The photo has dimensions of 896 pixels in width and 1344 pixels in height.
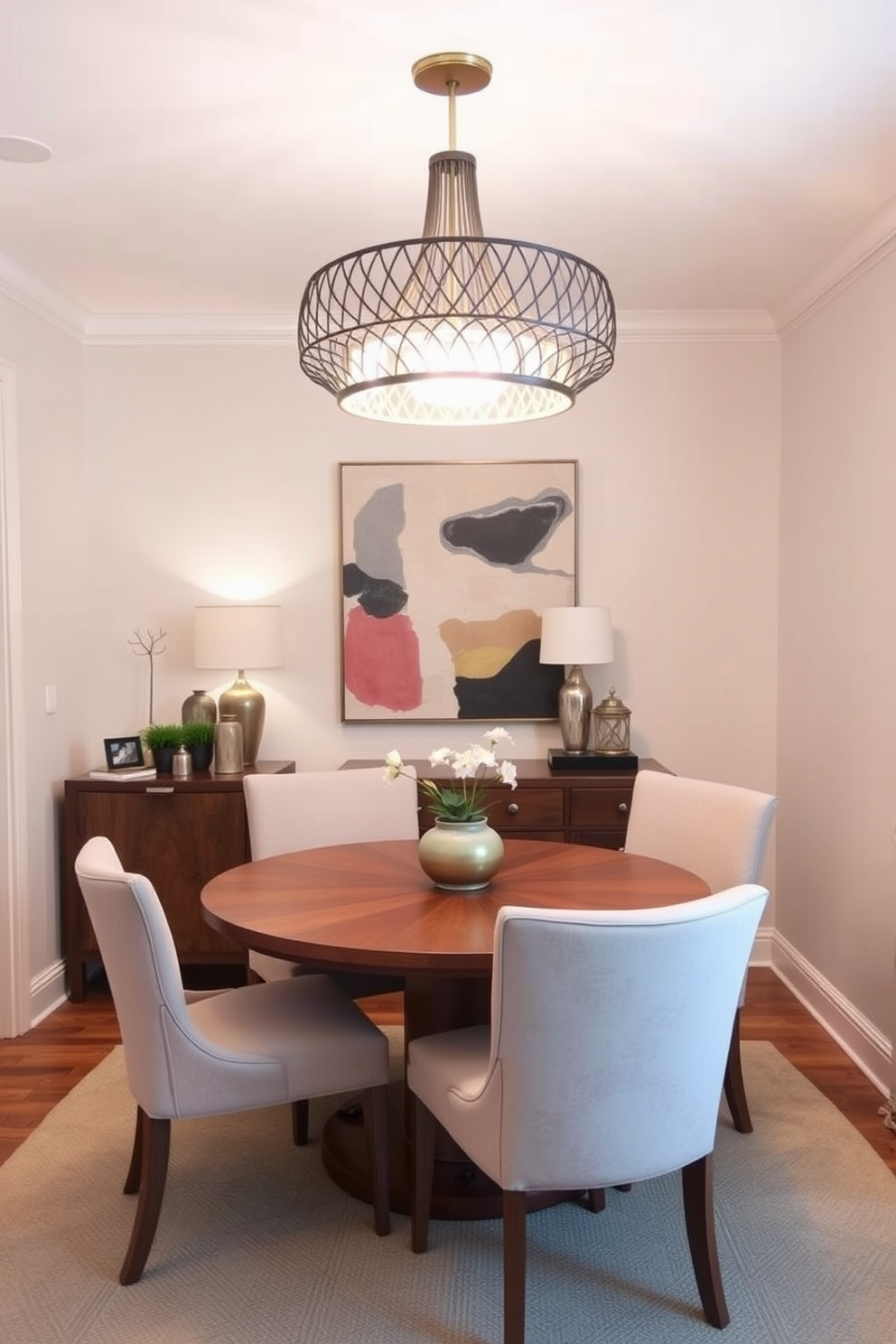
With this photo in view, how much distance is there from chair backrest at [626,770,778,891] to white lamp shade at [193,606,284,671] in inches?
61.8

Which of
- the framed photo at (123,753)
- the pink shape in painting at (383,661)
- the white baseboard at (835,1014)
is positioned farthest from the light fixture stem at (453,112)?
the white baseboard at (835,1014)

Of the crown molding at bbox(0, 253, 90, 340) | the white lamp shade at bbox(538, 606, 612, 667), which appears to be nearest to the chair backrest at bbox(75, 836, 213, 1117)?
the white lamp shade at bbox(538, 606, 612, 667)

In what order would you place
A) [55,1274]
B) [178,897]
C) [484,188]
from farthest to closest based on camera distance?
[178,897]
[484,188]
[55,1274]

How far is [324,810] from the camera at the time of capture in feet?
11.1

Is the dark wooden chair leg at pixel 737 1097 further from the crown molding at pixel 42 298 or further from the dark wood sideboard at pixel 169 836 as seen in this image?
the crown molding at pixel 42 298

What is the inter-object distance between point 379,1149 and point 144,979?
68 cm

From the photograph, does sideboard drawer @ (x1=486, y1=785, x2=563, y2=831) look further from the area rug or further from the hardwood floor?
the area rug

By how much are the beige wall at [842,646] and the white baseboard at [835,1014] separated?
39mm

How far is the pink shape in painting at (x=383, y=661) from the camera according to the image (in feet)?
14.6

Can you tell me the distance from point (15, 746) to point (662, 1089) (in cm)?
264

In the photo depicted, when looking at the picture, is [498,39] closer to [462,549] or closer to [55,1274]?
[462,549]

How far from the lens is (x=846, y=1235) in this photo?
2.41 metres

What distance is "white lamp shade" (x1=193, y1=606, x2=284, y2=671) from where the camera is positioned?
4.11m

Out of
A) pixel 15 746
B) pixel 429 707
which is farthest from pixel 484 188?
pixel 15 746
